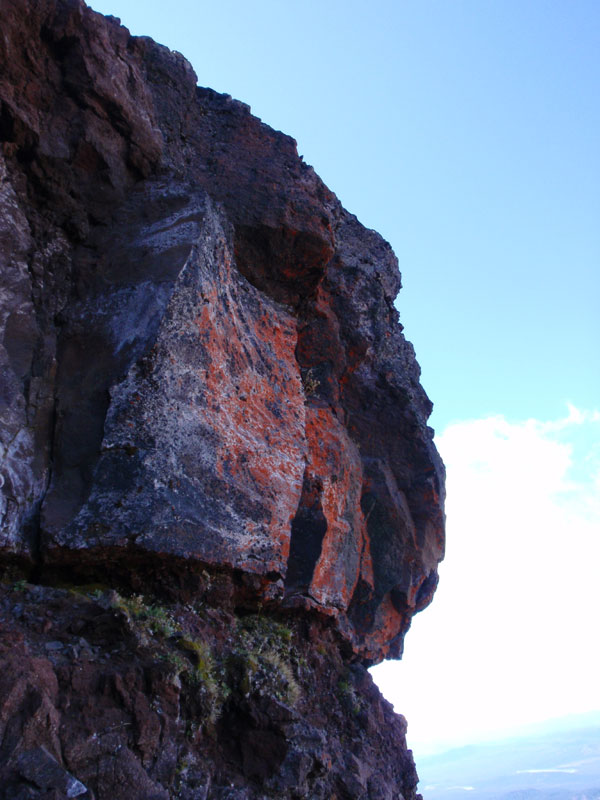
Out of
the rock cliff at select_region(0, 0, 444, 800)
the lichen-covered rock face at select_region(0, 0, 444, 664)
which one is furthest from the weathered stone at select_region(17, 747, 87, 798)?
the lichen-covered rock face at select_region(0, 0, 444, 664)

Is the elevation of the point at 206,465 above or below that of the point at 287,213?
below

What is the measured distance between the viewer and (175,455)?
275 inches

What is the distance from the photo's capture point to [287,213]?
9.50m

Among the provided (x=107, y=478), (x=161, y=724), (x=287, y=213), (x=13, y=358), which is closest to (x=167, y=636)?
(x=161, y=724)

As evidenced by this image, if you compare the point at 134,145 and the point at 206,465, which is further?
the point at 134,145

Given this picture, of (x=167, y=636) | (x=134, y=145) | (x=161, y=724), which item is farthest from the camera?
(x=134, y=145)

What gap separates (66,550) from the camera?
636 centimetres

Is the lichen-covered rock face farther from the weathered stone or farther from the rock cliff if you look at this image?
the weathered stone

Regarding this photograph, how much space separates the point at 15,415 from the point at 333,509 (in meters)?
4.49

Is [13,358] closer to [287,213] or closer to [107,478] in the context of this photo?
[107,478]

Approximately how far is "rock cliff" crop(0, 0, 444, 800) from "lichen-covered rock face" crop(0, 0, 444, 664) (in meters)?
0.03

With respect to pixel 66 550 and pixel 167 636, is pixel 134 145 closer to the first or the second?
pixel 66 550

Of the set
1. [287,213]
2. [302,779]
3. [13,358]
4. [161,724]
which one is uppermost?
[287,213]

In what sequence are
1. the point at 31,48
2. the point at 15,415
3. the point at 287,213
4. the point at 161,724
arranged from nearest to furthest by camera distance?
1. the point at 161,724
2. the point at 15,415
3. the point at 31,48
4. the point at 287,213
